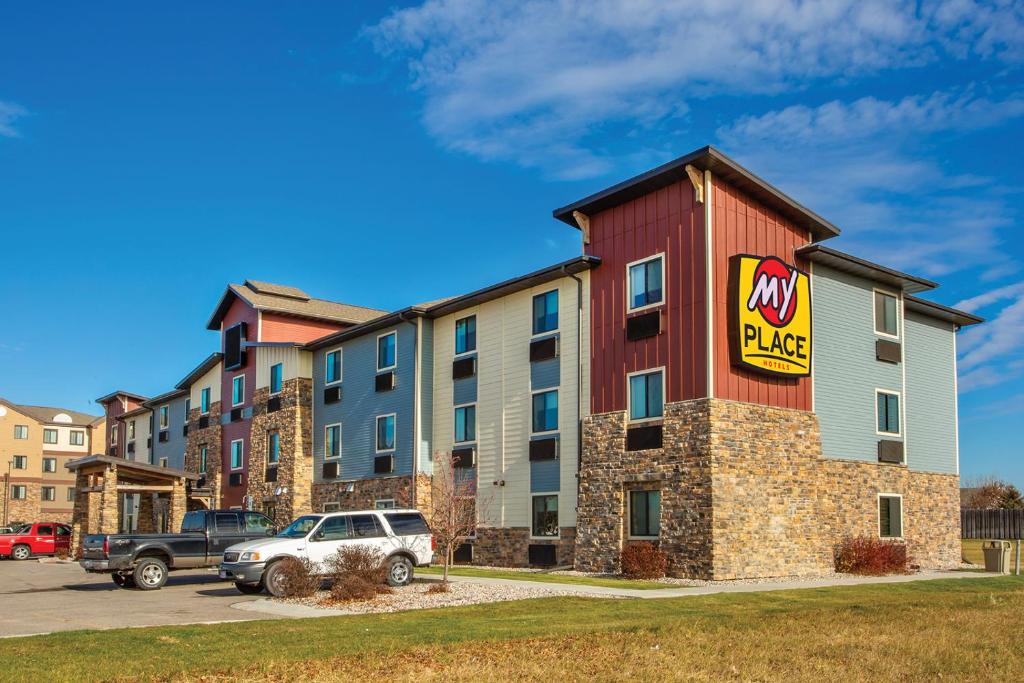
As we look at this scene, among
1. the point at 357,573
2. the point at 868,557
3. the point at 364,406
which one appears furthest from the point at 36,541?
the point at 868,557

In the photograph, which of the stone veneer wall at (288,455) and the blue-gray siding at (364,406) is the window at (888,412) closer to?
the blue-gray siding at (364,406)

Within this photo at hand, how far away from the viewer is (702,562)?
24484 mm

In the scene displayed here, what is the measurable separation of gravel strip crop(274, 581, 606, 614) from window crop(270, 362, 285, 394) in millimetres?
23489

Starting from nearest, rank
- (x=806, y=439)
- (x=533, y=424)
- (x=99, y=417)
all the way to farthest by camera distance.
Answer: (x=806, y=439), (x=533, y=424), (x=99, y=417)

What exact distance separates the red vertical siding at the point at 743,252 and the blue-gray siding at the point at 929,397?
20.0 feet

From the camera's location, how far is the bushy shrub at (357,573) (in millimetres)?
20078

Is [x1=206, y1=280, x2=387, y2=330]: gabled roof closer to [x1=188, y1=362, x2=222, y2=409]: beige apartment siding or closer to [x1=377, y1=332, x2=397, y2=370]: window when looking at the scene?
[x1=188, y1=362, x2=222, y2=409]: beige apartment siding

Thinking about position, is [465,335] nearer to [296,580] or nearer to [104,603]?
[296,580]

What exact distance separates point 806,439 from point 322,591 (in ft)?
44.2

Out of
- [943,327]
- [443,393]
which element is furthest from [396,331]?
[943,327]

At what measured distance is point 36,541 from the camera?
4538 centimetres

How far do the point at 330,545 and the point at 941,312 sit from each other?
872 inches

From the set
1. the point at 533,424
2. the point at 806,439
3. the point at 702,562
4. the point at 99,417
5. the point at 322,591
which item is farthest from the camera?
the point at 99,417

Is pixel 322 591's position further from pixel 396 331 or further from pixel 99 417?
pixel 99 417
